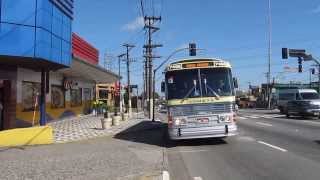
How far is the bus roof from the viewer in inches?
806

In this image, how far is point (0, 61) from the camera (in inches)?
1019

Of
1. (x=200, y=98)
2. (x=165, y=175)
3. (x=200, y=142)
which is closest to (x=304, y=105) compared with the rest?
(x=200, y=142)

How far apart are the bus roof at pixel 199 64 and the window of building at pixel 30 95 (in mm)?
13599

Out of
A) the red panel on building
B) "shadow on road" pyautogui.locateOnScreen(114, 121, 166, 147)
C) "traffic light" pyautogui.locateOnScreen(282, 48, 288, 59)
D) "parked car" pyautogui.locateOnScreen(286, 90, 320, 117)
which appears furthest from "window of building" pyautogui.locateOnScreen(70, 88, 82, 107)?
"traffic light" pyautogui.locateOnScreen(282, 48, 288, 59)

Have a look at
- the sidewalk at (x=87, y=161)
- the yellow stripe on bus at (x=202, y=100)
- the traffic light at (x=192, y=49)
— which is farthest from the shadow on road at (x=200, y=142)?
the traffic light at (x=192, y=49)

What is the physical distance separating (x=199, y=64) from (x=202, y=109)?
187cm

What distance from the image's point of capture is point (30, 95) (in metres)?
33.1

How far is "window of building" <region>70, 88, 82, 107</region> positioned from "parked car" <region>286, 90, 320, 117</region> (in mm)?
18405

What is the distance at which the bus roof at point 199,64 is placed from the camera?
67.2 ft

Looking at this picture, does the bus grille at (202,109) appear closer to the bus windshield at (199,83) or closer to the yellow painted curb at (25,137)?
the bus windshield at (199,83)

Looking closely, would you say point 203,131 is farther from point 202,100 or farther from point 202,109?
point 202,100

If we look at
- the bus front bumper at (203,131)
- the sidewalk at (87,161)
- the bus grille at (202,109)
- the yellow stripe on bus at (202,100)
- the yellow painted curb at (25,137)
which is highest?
the yellow stripe on bus at (202,100)

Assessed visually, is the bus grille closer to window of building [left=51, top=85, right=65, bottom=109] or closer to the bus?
the bus

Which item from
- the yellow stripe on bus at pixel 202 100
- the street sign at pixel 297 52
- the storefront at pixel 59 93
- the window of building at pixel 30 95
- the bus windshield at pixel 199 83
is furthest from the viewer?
the street sign at pixel 297 52
